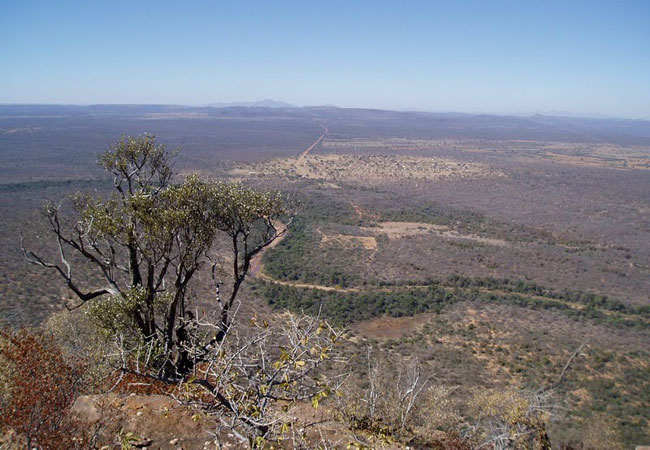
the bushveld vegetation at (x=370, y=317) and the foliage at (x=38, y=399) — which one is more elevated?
the foliage at (x=38, y=399)

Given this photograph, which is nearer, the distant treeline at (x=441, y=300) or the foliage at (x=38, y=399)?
the foliage at (x=38, y=399)

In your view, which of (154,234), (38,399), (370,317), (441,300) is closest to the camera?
(38,399)

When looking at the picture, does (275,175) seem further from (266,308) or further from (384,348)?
(384,348)

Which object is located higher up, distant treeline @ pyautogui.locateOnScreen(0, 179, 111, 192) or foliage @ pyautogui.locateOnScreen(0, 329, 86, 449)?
foliage @ pyautogui.locateOnScreen(0, 329, 86, 449)

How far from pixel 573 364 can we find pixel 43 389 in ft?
62.6

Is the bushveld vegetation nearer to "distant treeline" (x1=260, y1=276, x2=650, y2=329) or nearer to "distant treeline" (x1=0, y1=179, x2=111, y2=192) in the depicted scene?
"distant treeline" (x1=260, y1=276, x2=650, y2=329)

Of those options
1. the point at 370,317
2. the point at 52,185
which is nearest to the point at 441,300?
the point at 370,317

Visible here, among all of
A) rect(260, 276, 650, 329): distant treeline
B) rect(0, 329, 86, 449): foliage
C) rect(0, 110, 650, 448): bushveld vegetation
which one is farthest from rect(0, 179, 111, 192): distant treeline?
rect(0, 329, 86, 449): foliage

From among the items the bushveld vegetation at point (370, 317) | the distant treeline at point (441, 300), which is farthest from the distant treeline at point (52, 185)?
the distant treeline at point (441, 300)

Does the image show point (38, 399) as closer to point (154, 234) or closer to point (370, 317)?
point (154, 234)

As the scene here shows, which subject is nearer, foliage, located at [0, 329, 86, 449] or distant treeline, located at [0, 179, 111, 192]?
foliage, located at [0, 329, 86, 449]

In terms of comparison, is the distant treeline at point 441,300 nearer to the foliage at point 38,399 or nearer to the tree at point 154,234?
the tree at point 154,234

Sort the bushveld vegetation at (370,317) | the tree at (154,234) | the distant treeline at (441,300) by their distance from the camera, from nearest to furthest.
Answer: the bushveld vegetation at (370,317) < the tree at (154,234) < the distant treeline at (441,300)

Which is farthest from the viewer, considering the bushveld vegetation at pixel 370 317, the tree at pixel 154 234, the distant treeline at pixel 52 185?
the distant treeline at pixel 52 185
